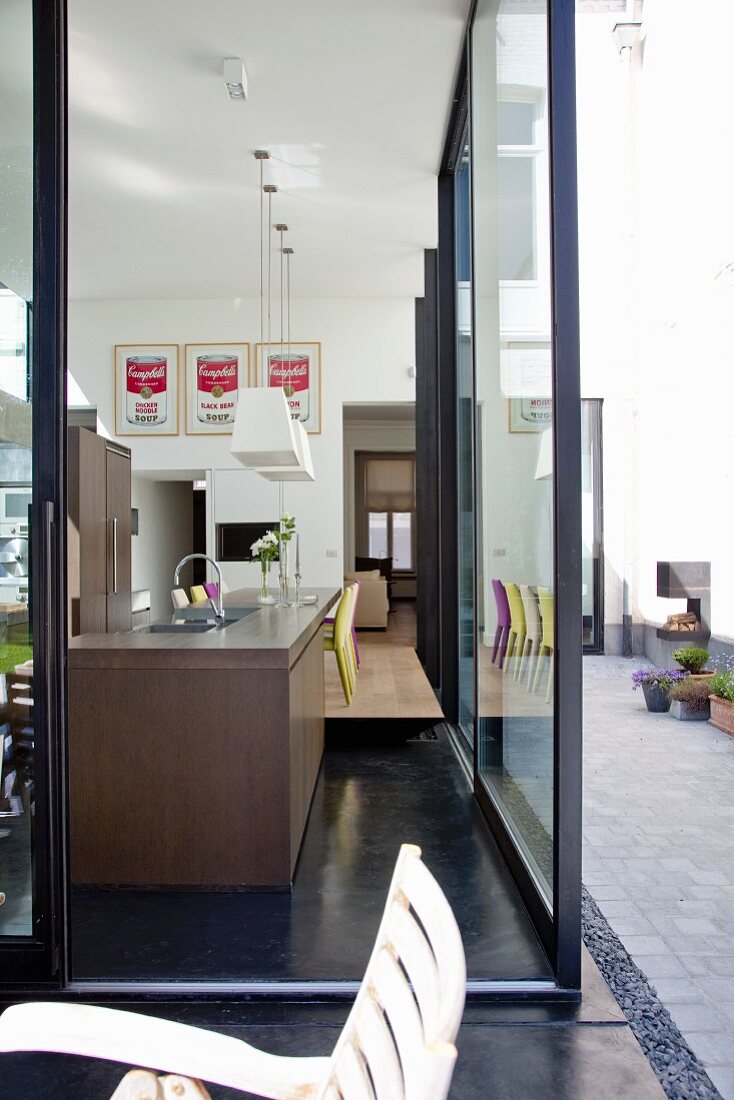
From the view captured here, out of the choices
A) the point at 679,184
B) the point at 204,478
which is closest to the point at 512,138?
the point at 679,184

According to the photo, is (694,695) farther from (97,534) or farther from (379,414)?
(379,414)

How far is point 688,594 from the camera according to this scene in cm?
930

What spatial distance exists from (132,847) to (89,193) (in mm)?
5545

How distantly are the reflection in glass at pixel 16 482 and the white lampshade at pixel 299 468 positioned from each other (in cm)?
390

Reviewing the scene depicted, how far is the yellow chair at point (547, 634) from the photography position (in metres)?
2.69

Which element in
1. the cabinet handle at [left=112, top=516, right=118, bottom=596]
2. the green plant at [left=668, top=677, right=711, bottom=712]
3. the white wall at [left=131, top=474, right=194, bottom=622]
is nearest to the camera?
the cabinet handle at [left=112, top=516, right=118, bottom=596]

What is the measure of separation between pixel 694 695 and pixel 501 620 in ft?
13.2

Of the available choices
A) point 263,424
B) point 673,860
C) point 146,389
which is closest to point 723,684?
point 673,860

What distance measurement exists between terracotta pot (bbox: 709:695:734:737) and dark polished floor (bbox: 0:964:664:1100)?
4.51 meters

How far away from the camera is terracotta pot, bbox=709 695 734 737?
21.8ft

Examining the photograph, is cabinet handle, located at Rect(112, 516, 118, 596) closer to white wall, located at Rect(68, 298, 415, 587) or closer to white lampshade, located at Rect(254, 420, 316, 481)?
white lampshade, located at Rect(254, 420, 316, 481)

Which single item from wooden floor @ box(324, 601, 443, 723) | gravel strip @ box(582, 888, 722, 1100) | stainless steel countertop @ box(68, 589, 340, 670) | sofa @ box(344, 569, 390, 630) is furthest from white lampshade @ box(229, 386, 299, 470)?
sofa @ box(344, 569, 390, 630)

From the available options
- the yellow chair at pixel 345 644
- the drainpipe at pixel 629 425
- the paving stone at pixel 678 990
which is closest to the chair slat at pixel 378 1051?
the paving stone at pixel 678 990

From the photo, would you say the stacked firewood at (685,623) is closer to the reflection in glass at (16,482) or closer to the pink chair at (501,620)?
the pink chair at (501,620)
